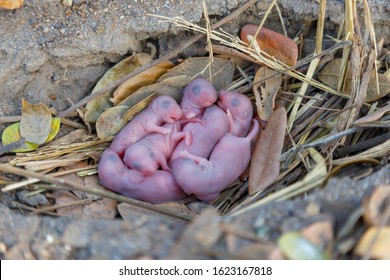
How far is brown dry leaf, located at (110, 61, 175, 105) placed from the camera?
3240 mm

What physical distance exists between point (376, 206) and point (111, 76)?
1589mm

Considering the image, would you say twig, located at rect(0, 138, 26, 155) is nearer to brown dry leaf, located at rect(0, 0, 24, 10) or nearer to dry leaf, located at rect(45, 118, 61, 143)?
dry leaf, located at rect(45, 118, 61, 143)

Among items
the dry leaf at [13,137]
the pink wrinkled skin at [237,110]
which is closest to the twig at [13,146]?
the dry leaf at [13,137]

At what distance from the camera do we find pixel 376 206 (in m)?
2.21

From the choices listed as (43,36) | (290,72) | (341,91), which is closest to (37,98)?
(43,36)

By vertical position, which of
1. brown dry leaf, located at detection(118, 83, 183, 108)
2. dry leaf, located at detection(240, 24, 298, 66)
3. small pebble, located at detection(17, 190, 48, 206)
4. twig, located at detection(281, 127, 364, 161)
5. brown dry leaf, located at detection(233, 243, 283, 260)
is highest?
dry leaf, located at detection(240, 24, 298, 66)

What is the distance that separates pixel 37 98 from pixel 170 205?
0.87m

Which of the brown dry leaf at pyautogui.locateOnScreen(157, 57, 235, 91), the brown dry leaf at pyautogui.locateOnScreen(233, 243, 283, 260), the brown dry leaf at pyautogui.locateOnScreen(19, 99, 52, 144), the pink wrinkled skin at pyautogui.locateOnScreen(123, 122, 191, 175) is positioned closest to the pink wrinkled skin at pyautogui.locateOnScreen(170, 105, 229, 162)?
the pink wrinkled skin at pyautogui.locateOnScreen(123, 122, 191, 175)

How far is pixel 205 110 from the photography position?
3408mm

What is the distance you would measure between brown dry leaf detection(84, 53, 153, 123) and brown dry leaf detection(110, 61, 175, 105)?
0.15 feet

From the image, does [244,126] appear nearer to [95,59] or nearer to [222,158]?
[222,158]

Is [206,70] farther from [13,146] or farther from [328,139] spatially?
[13,146]

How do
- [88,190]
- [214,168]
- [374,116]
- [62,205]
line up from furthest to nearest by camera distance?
[214,168] → [374,116] → [62,205] → [88,190]

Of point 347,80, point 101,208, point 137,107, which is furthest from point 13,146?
point 347,80
